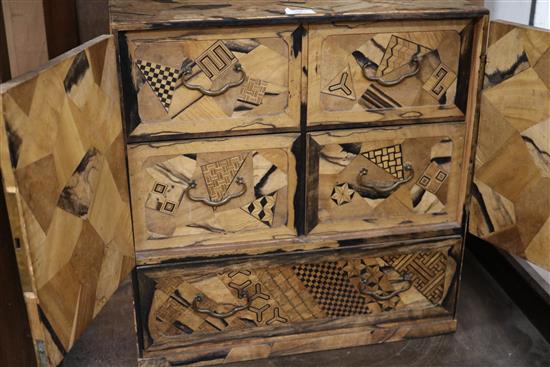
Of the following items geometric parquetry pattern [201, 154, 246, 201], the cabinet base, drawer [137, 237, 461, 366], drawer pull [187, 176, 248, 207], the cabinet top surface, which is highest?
the cabinet top surface

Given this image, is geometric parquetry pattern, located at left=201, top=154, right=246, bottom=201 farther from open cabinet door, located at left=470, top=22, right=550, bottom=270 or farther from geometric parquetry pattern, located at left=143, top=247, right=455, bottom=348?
open cabinet door, located at left=470, top=22, right=550, bottom=270

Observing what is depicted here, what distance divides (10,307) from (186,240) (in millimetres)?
421

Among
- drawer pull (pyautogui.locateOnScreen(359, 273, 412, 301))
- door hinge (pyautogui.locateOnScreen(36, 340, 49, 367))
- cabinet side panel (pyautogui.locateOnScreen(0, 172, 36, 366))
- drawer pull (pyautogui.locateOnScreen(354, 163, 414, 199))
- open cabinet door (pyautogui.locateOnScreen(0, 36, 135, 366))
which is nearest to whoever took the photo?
open cabinet door (pyautogui.locateOnScreen(0, 36, 135, 366))

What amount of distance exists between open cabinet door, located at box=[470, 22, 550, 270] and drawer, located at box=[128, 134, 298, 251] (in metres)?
0.48

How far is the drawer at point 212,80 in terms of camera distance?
146 centimetres

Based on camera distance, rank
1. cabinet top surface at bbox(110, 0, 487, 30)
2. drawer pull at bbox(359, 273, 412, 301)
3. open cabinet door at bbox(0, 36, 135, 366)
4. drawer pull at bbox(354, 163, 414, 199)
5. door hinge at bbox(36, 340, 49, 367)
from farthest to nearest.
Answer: drawer pull at bbox(359, 273, 412, 301), drawer pull at bbox(354, 163, 414, 199), cabinet top surface at bbox(110, 0, 487, 30), door hinge at bbox(36, 340, 49, 367), open cabinet door at bbox(0, 36, 135, 366)

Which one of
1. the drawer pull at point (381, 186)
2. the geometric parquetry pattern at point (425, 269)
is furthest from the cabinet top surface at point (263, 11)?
the geometric parquetry pattern at point (425, 269)

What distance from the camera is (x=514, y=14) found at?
200 centimetres

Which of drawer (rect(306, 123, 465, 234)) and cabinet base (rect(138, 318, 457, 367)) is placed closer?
drawer (rect(306, 123, 465, 234))

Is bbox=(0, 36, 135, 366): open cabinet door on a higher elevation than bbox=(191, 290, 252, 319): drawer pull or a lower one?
higher

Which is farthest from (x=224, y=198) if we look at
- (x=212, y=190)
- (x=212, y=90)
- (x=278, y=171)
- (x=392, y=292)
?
(x=392, y=292)

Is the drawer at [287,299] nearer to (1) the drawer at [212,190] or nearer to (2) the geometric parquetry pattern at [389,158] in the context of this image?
(1) the drawer at [212,190]

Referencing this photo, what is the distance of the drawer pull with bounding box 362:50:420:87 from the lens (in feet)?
5.07

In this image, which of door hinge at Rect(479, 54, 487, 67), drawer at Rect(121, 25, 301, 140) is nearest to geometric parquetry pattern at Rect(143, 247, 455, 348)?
drawer at Rect(121, 25, 301, 140)
